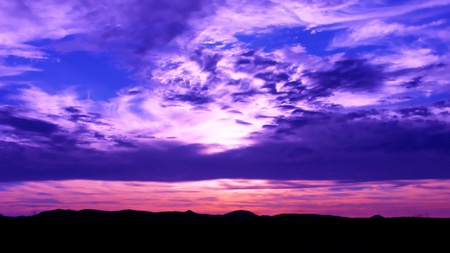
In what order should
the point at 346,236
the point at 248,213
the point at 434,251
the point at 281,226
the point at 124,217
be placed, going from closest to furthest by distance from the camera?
the point at 434,251
the point at 346,236
the point at 281,226
the point at 124,217
the point at 248,213

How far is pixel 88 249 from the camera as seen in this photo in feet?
84.9

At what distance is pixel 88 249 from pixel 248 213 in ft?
65.9

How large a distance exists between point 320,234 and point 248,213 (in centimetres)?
1649

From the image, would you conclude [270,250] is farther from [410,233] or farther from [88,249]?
[88,249]

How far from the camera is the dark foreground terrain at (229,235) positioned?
85.9 feet

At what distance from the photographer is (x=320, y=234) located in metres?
27.5

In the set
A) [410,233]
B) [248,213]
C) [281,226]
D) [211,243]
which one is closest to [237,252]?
[211,243]

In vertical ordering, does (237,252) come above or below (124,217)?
below

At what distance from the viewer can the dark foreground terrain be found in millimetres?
26188

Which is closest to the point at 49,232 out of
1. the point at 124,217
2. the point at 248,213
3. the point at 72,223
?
the point at 72,223

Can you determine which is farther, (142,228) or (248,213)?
(248,213)

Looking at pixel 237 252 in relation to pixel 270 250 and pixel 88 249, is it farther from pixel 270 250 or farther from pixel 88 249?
pixel 88 249

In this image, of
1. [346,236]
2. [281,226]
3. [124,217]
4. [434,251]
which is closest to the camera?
[434,251]

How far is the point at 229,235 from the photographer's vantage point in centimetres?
2773
